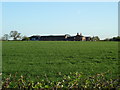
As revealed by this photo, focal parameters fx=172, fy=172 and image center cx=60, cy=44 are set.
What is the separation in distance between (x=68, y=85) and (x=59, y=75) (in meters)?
1.26

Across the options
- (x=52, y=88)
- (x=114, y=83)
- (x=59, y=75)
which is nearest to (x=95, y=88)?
(x=114, y=83)

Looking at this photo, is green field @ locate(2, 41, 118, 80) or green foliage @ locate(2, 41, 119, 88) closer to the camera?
green foliage @ locate(2, 41, 119, 88)

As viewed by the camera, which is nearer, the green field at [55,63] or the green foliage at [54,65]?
the green foliage at [54,65]

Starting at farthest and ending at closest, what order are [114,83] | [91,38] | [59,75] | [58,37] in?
[91,38] < [58,37] < [59,75] < [114,83]

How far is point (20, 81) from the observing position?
186 inches

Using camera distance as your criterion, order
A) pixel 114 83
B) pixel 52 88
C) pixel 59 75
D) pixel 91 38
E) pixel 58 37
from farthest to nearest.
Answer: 1. pixel 91 38
2. pixel 58 37
3. pixel 59 75
4. pixel 114 83
5. pixel 52 88

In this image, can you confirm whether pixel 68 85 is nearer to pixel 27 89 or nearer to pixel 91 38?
pixel 27 89

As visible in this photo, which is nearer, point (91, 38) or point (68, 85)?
point (68, 85)

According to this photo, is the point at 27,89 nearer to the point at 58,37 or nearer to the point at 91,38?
the point at 58,37

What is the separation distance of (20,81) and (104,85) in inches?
88.4

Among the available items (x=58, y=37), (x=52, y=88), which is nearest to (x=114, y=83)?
(x=52, y=88)

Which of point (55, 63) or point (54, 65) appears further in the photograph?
point (55, 63)

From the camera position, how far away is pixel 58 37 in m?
84.5

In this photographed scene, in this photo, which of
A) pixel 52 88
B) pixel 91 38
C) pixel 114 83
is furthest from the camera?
pixel 91 38
